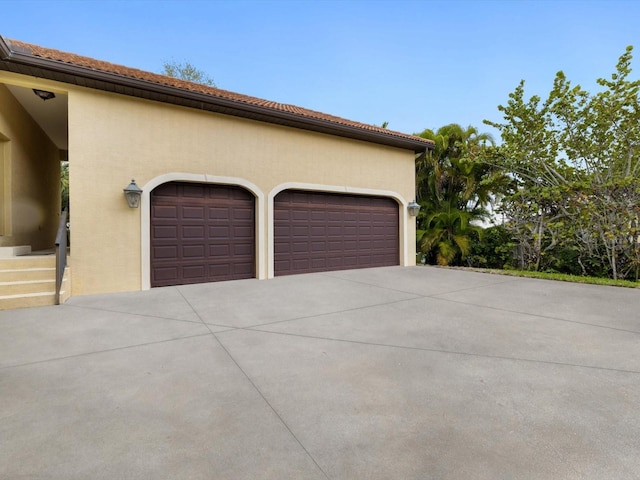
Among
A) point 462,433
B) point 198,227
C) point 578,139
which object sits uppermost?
point 578,139

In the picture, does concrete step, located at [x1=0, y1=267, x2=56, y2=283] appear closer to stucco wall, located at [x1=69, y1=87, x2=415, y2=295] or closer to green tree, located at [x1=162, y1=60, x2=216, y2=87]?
stucco wall, located at [x1=69, y1=87, x2=415, y2=295]

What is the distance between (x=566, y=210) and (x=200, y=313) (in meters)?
10.5

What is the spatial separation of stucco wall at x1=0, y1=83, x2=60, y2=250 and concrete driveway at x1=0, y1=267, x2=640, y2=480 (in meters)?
3.54

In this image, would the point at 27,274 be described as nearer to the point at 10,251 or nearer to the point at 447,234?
the point at 10,251

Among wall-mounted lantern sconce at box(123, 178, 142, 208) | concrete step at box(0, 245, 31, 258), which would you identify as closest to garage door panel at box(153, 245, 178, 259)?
wall-mounted lantern sconce at box(123, 178, 142, 208)

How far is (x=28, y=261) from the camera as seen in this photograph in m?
5.40

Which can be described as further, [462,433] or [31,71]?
[31,71]

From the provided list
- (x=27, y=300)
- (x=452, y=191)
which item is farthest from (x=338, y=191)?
(x=27, y=300)

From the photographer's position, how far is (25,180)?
7.68 meters

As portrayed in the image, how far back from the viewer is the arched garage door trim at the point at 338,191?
8125 mm

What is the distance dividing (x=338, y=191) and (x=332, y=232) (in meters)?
1.23

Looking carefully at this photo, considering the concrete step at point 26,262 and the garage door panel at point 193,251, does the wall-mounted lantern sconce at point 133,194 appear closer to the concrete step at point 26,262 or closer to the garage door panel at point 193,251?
the garage door panel at point 193,251

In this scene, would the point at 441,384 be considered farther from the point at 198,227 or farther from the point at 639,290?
the point at 639,290

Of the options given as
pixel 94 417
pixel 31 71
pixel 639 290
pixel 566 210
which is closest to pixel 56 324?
pixel 94 417
